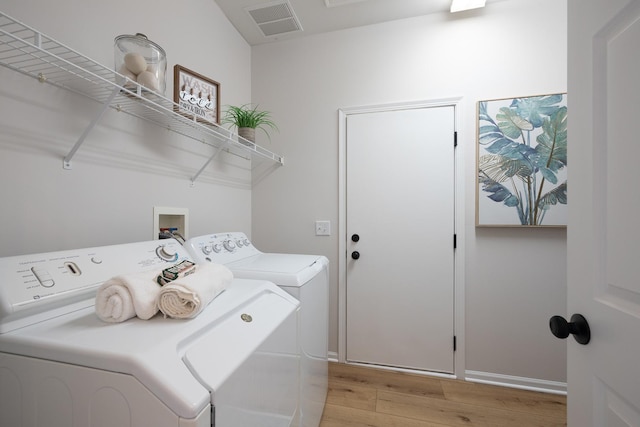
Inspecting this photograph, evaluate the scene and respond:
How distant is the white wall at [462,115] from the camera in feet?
5.84

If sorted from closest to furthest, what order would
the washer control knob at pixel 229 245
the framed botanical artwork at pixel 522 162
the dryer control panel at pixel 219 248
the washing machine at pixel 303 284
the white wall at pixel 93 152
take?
the white wall at pixel 93 152, the washing machine at pixel 303 284, the dryer control panel at pixel 219 248, the washer control knob at pixel 229 245, the framed botanical artwork at pixel 522 162

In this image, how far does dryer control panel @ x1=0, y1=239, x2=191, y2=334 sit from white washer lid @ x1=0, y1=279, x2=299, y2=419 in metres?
0.03

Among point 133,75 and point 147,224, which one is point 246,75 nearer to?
point 133,75

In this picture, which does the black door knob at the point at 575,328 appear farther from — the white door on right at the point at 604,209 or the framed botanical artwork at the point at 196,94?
the framed botanical artwork at the point at 196,94

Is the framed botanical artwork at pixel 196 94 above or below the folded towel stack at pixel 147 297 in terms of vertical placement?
above

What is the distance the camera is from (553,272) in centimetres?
176

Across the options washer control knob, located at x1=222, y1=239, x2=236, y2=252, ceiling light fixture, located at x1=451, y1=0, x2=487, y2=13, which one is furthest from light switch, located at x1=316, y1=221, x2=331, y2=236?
ceiling light fixture, located at x1=451, y1=0, x2=487, y2=13

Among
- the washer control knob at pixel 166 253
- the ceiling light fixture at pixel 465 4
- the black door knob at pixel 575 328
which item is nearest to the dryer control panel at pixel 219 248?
the washer control knob at pixel 166 253

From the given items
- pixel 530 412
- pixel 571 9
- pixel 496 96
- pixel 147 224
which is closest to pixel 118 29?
pixel 147 224

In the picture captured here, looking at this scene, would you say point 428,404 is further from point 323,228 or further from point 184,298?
point 184,298

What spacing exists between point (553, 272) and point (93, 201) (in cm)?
256

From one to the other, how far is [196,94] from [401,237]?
163cm

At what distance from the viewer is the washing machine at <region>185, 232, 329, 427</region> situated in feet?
3.86

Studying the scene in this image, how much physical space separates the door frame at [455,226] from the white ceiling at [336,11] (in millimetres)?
632
